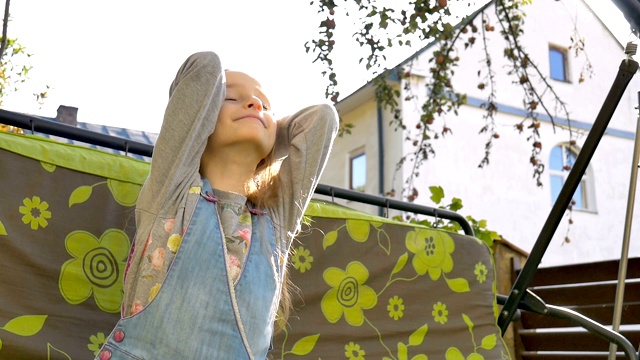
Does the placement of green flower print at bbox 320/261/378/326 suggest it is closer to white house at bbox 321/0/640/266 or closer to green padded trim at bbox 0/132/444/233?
green padded trim at bbox 0/132/444/233

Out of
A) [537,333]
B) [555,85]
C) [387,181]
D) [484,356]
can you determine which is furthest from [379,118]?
[484,356]

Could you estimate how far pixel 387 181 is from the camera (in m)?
9.54

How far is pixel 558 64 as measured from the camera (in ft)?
35.7

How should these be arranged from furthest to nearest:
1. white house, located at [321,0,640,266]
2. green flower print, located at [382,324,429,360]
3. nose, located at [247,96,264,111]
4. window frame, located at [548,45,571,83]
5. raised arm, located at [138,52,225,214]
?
1. window frame, located at [548,45,571,83]
2. white house, located at [321,0,640,266]
3. green flower print, located at [382,324,429,360]
4. nose, located at [247,96,264,111]
5. raised arm, located at [138,52,225,214]

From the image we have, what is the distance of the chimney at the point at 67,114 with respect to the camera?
7.41m

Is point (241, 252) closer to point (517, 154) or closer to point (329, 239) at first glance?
point (329, 239)

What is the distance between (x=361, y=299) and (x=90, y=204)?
0.81 meters

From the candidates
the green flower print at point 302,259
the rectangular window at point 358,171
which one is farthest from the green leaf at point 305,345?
the rectangular window at point 358,171

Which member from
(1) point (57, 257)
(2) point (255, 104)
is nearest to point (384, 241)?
(2) point (255, 104)

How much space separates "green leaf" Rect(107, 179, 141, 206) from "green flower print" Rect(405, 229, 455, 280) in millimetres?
867

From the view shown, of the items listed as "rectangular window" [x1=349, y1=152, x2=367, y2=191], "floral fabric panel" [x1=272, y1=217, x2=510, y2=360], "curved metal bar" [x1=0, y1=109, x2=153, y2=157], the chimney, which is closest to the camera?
"curved metal bar" [x1=0, y1=109, x2=153, y2=157]

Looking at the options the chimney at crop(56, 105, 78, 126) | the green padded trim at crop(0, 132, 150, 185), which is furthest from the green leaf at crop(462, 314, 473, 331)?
the chimney at crop(56, 105, 78, 126)

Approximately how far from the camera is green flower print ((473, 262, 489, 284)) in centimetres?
225

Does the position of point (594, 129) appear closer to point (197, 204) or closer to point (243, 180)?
point (243, 180)
